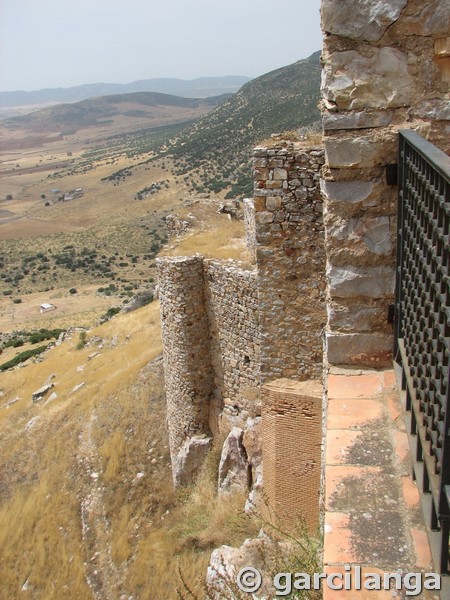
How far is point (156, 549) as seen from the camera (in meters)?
9.41

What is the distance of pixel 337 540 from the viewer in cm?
247

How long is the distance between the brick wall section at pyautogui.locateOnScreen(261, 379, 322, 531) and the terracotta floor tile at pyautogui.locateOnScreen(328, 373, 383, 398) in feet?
10.3

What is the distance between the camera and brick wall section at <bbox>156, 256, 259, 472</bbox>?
8602mm

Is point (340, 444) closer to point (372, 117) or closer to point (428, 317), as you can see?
point (428, 317)

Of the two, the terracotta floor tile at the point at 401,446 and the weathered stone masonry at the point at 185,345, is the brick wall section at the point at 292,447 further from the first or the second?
the terracotta floor tile at the point at 401,446

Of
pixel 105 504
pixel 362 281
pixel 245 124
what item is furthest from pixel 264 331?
pixel 245 124

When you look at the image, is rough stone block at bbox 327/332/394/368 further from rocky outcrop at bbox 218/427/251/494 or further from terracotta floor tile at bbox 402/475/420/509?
rocky outcrop at bbox 218/427/251/494

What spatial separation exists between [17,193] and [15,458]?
90310mm

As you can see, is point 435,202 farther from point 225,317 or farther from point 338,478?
point 225,317

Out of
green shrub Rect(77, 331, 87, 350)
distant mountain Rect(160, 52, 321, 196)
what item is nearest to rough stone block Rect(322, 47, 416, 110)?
green shrub Rect(77, 331, 87, 350)

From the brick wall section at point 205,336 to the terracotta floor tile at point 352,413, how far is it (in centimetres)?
473

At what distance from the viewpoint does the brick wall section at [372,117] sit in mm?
3145

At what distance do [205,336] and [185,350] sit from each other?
422mm

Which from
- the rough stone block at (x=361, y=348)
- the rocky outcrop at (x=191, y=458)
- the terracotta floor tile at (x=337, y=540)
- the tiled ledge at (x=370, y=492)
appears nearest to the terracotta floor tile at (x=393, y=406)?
the tiled ledge at (x=370, y=492)
